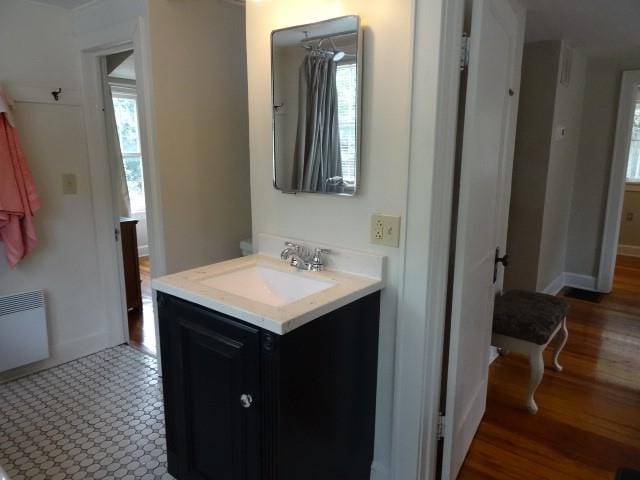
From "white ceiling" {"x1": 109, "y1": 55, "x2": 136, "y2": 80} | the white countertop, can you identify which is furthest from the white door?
"white ceiling" {"x1": 109, "y1": 55, "x2": 136, "y2": 80}

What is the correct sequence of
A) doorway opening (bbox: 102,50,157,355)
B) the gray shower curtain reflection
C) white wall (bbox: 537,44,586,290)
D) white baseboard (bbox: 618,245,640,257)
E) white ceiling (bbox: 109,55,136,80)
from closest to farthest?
the gray shower curtain reflection, doorway opening (bbox: 102,50,157,355), white wall (bbox: 537,44,586,290), white ceiling (bbox: 109,55,136,80), white baseboard (bbox: 618,245,640,257)

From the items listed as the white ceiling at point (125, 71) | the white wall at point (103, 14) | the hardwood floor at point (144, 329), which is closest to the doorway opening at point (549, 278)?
the white wall at point (103, 14)

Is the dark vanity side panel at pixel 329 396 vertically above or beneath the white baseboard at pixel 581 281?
above

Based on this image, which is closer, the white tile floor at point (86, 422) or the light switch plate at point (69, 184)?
the white tile floor at point (86, 422)

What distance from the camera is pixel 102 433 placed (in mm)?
2184

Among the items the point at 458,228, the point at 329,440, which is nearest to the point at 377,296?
the point at 458,228

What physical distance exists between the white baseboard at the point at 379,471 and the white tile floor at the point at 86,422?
0.89 m

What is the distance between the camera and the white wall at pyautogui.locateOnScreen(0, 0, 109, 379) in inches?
98.3

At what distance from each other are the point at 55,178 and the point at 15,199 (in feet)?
1.15

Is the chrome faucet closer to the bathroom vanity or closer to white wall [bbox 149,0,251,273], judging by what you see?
the bathroom vanity

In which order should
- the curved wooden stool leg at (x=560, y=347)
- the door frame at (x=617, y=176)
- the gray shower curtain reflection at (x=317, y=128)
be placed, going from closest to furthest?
the gray shower curtain reflection at (x=317, y=128) → the curved wooden stool leg at (x=560, y=347) → the door frame at (x=617, y=176)

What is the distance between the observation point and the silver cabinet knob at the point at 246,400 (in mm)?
1363

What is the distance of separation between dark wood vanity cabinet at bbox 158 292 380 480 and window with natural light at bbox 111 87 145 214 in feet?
12.9

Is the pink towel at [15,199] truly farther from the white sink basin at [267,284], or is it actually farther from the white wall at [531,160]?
the white wall at [531,160]
